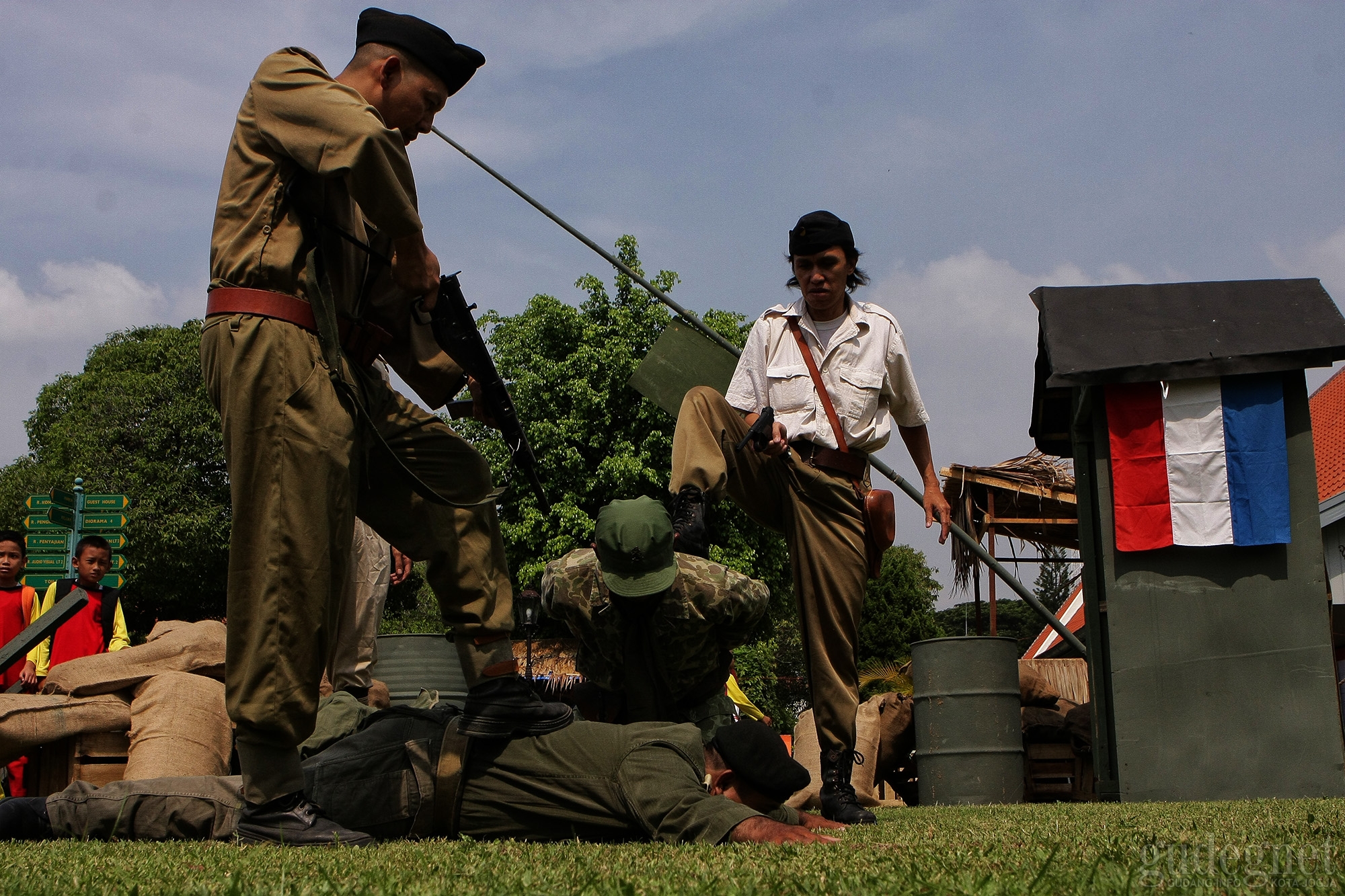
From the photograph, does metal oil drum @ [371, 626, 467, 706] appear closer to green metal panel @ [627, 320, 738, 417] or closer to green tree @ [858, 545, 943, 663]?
green metal panel @ [627, 320, 738, 417]

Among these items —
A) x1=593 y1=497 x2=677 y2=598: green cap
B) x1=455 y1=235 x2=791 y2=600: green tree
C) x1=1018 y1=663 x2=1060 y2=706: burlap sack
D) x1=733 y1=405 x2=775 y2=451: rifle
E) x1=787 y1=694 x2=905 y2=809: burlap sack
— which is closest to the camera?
x1=593 y1=497 x2=677 y2=598: green cap

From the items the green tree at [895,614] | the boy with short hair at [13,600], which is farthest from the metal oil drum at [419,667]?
the green tree at [895,614]

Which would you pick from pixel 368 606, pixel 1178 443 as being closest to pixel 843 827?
pixel 1178 443

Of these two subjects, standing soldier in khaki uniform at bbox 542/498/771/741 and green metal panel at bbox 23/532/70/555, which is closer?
standing soldier in khaki uniform at bbox 542/498/771/741

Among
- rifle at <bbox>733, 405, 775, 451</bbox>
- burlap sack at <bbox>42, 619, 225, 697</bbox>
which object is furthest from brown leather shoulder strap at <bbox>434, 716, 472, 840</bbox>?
burlap sack at <bbox>42, 619, 225, 697</bbox>

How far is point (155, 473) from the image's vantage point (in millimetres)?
32469

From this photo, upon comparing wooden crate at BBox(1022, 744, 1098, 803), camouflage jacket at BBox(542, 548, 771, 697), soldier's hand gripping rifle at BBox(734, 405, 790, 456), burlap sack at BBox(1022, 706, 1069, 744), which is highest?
soldier's hand gripping rifle at BBox(734, 405, 790, 456)

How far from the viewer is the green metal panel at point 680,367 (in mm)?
6768

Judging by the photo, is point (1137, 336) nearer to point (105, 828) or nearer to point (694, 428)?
point (694, 428)

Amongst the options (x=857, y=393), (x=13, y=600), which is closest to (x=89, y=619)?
(x=13, y=600)

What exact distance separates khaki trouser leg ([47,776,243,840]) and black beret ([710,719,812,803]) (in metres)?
1.39

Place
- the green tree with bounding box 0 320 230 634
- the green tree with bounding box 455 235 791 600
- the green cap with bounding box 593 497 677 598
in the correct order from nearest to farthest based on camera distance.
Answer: the green cap with bounding box 593 497 677 598, the green tree with bounding box 455 235 791 600, the green tree with bounding box 0 320 230 634

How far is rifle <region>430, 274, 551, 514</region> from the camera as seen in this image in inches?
144

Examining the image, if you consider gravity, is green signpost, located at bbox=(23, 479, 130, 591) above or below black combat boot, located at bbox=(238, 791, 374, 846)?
above
